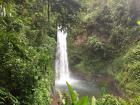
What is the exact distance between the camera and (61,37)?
Answer: 2256cm

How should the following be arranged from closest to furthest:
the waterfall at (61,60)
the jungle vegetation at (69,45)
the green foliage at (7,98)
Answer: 1. the green foliage at (7,98)
2. the jungle vegetation at (69,45)
3. the waterfall at (61,60)

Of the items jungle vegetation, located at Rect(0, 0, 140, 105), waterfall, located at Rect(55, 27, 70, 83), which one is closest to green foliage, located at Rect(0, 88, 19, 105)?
jungle vegetation, located at Rect(0, 0, 140, 105)

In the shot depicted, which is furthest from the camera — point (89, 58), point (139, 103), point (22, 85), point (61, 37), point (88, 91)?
point (61, 37)

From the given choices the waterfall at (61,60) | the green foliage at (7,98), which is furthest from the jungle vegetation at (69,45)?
the waterfall at (61,60)

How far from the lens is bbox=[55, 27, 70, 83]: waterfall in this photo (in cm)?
2106

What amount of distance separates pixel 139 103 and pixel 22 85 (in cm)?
361

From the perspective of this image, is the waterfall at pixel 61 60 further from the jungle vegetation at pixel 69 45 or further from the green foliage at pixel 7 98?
the green foliage at pixel 7 98

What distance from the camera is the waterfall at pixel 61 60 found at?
21.1m

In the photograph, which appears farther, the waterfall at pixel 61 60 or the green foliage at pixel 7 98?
the waterfall at pixel 61 60

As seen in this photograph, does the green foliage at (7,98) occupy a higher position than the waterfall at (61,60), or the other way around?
the waterfall at (61,60)

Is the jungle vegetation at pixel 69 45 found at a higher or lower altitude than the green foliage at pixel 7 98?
higher

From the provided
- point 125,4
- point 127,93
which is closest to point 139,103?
point 127,93

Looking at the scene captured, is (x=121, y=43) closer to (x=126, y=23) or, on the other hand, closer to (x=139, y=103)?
(x=126, y=23)

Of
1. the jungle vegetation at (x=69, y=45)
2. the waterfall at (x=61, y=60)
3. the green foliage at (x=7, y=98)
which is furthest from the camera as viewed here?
→ the waterfall at (x=61, y=60)
